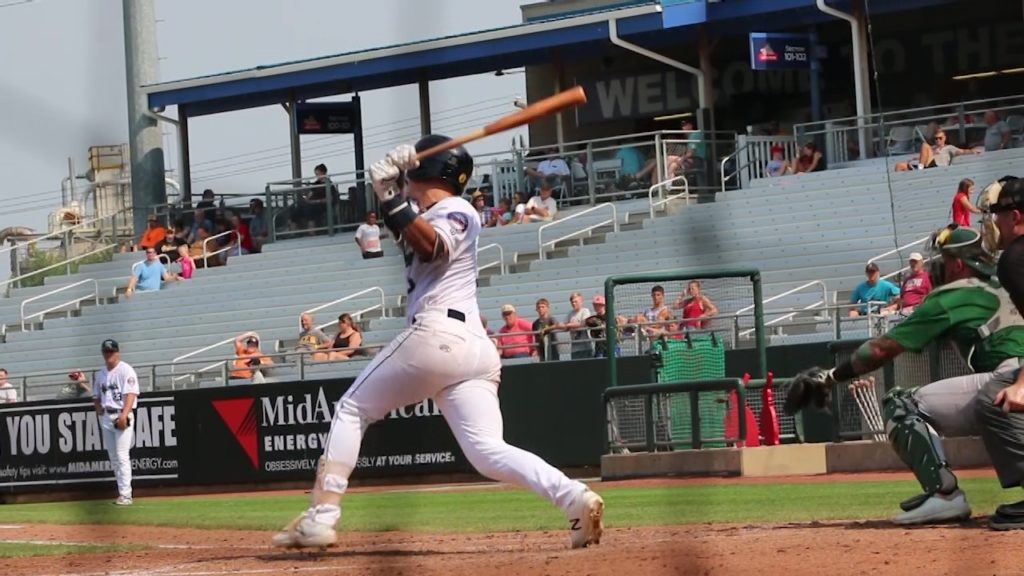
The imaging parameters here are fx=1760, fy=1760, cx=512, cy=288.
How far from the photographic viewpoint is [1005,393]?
6.54m

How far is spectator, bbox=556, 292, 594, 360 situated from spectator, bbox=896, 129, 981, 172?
340 centimetres

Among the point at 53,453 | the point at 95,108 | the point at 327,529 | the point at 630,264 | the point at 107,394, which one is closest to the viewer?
the point at 95,108

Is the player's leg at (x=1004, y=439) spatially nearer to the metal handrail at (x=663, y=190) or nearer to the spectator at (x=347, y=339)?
the metal handrail at (x=663, y=190)

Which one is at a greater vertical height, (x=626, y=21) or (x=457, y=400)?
(x=626, y=21)

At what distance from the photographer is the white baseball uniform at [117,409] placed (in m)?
16.4

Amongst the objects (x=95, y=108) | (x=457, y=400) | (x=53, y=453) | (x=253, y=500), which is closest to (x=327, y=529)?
(x=457, y=400)

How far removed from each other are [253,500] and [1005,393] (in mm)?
11215

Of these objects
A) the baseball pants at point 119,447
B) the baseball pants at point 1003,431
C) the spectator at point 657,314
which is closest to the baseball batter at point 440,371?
the baseball pants at point 1003,431

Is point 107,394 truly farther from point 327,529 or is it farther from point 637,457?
point 327,529

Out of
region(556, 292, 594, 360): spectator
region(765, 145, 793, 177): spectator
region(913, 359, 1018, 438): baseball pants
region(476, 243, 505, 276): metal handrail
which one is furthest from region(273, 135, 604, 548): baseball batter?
region(476, 243, 505, 276): metal handrail

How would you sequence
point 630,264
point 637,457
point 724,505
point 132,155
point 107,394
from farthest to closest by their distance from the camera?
point 630,264, point 107,394, point 637,457, point 724,505, point 132,155

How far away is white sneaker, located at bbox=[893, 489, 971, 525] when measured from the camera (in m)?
7.10

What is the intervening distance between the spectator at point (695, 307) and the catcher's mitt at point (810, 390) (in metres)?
8.70

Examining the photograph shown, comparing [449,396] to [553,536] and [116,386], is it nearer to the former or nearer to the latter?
[553,536]
